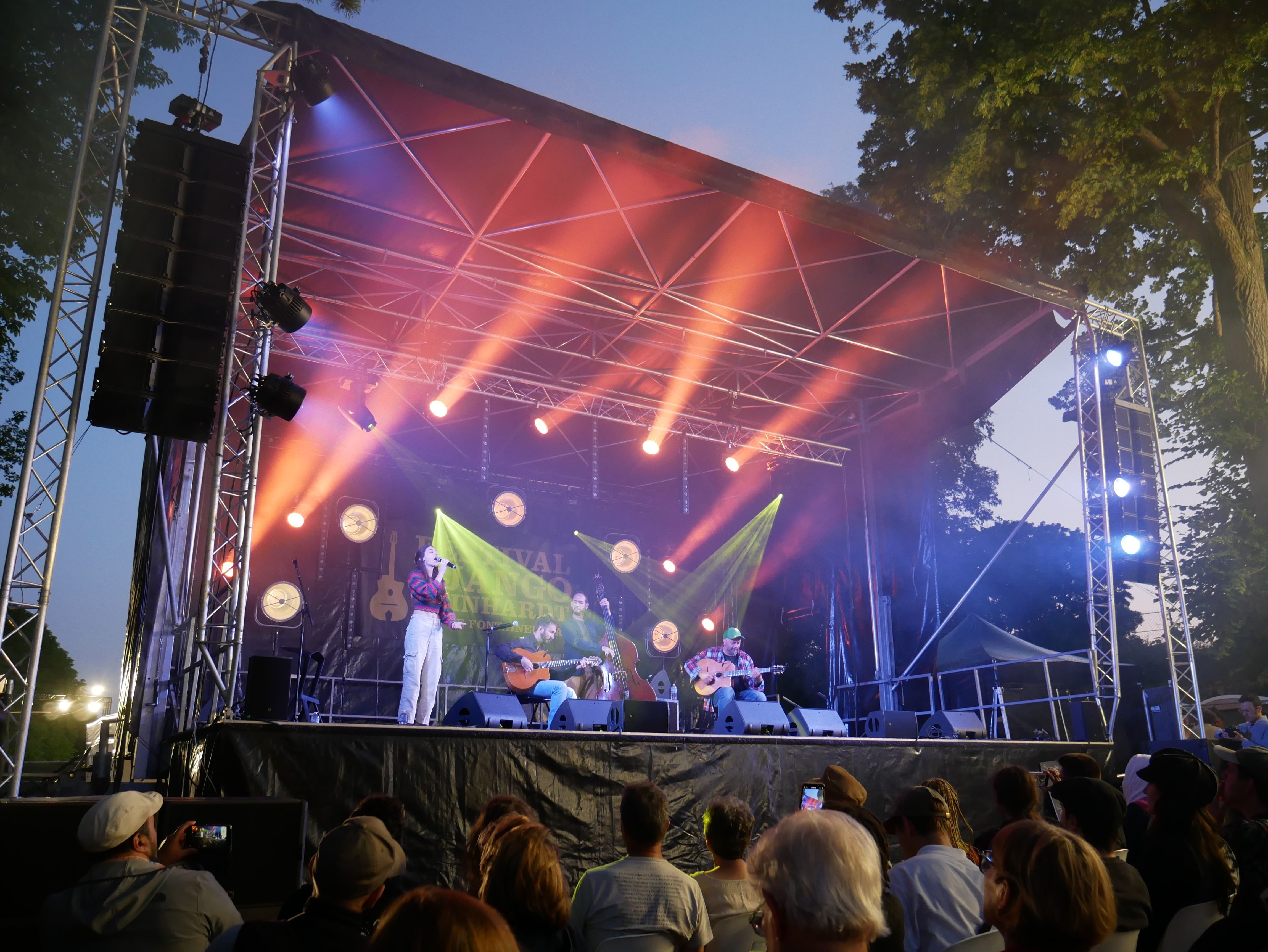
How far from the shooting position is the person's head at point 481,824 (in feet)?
9.41

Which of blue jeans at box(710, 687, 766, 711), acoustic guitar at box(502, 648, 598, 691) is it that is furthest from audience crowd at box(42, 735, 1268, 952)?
acoustic guitar at box(502, 648, 598, 691)

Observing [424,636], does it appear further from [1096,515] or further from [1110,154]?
[1110,154]

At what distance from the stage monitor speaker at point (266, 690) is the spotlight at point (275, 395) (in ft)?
5.88

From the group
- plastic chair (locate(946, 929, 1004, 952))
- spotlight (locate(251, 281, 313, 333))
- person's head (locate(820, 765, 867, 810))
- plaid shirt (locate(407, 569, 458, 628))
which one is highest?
spotlight (locate(251, 281, 313, 333))

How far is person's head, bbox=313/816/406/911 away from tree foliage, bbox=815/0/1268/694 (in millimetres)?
11042

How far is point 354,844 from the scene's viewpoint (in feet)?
7.03

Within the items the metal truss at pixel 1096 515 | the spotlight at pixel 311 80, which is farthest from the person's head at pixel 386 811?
the metal truss at pixel 1096 515

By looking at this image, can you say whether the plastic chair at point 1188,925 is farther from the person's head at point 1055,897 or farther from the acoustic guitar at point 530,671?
the acoustic guitar at point 530,671

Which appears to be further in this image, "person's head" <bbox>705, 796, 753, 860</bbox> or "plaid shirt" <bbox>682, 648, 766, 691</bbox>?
"plaid shirt" <bbox>682, 648, 766, 691</bbox>

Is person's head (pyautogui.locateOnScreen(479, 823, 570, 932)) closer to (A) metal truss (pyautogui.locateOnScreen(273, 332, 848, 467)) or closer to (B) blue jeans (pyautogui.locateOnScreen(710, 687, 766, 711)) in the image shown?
(B) blue jeans (pyautogui.locateOnScreen(710, 687, 766, 711))

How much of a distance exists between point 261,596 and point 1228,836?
38.0 ft

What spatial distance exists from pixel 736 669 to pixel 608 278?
18.4 feet

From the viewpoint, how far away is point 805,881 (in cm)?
167

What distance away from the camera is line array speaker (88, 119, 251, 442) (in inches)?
242
